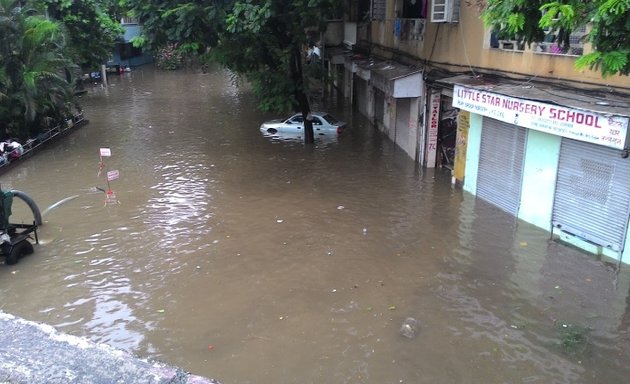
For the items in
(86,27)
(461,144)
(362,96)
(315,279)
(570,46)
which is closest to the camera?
(315,279)

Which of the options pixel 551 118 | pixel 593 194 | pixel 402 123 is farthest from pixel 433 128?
pixel 593 194

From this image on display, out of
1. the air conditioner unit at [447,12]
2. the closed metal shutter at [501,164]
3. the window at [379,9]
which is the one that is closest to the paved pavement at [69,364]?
the closed metal shutter at [501,164]

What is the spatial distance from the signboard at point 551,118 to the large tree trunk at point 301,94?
7.42m

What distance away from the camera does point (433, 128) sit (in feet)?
51.2

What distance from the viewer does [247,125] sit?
23312mm

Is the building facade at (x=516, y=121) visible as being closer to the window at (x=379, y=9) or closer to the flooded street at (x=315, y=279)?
the flooded street at (x=315, y=279)

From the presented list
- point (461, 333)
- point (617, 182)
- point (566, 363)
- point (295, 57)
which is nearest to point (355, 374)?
point (461, 333)

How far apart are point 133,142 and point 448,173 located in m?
12.1

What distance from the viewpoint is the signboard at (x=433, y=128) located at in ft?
50.3

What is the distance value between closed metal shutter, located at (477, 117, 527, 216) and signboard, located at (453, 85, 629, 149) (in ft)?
2.42

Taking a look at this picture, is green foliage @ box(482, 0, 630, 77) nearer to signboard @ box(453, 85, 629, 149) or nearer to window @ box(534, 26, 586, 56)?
signboard @ box(453, 85, 629, 149)

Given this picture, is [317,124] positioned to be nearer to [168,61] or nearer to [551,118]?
[551,118]

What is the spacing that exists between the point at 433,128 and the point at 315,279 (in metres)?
8.12

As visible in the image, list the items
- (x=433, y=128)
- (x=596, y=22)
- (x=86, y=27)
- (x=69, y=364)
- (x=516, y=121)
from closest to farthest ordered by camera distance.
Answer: (x=69, y=364) → (x=596, y=22) → (x=516, y=121) → (x=433, y=128) → (x=86, y=27)
